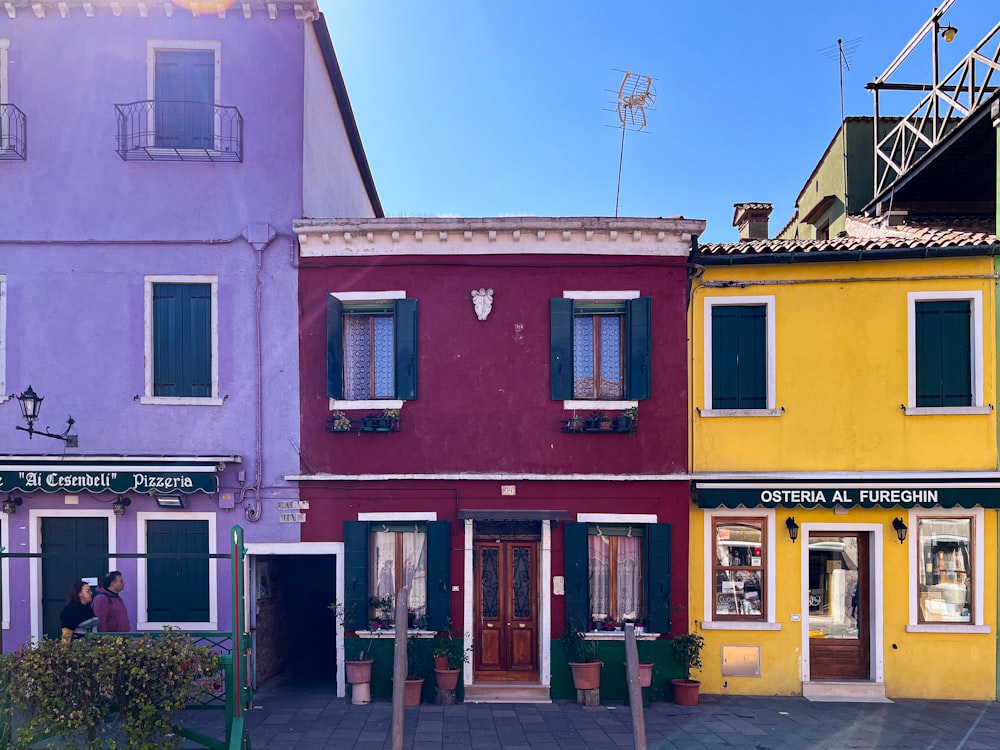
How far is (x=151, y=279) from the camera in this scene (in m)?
10.8

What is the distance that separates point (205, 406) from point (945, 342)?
36.8 ft

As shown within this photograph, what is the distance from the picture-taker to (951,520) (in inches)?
429

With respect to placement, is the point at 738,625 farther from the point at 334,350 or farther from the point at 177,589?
the point at 177,589

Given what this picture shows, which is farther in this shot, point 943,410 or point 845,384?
point 845,384

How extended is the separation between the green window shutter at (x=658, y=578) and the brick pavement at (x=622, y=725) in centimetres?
118

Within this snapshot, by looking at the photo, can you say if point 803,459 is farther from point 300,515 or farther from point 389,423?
point 300,515

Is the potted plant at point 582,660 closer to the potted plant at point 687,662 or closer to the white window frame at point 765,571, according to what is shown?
the potted plant at point 687,662

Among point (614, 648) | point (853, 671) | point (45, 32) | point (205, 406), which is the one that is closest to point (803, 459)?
point (853, 671)

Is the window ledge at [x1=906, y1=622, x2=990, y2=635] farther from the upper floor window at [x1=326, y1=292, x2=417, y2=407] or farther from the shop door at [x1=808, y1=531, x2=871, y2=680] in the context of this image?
the upper floor window at [x1=326, y1=292, x2=417, y2=407]

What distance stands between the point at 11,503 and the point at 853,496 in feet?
40.5

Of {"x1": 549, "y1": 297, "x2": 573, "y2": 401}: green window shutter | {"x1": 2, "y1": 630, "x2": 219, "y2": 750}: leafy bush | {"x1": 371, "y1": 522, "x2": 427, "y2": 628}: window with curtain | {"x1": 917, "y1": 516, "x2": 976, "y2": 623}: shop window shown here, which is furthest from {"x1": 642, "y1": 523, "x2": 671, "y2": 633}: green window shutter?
{"x1": 2, "y1": 630, "x2": 219, "y2": 750}: leafy bush

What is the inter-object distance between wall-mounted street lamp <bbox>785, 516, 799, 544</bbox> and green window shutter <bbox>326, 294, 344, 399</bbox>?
23.0ft

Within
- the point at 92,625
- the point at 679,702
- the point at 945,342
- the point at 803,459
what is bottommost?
the point at 679,702

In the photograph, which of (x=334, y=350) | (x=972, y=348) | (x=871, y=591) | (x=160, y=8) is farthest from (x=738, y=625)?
(x=160, y=8)
